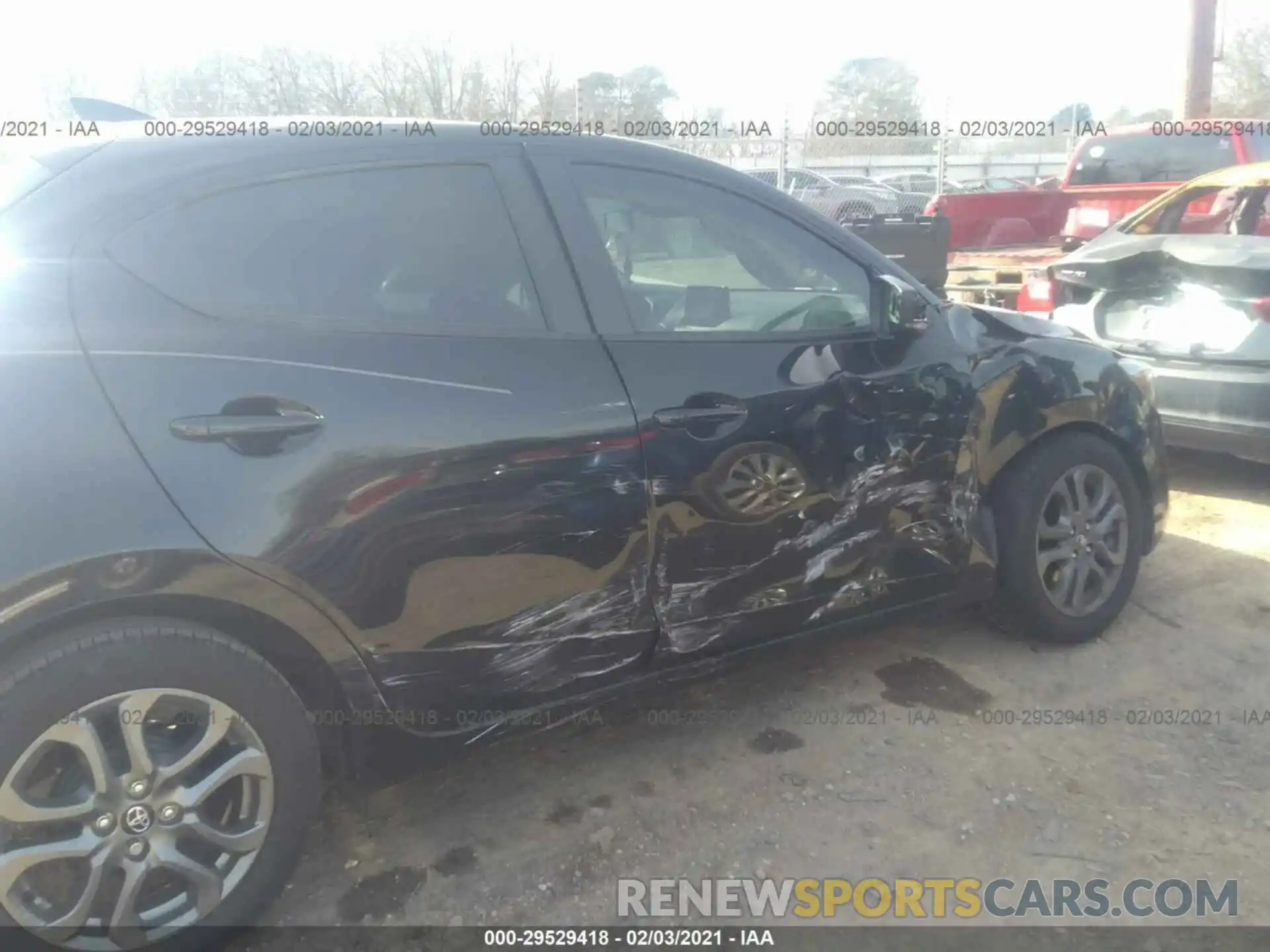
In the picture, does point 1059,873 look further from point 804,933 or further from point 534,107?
point 534,107

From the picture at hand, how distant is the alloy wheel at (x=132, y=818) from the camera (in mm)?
1891

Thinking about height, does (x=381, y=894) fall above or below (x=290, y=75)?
below

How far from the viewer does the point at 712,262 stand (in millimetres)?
2854

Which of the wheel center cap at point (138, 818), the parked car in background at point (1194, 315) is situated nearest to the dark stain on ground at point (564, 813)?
the wheel center cap at point (138, 818)

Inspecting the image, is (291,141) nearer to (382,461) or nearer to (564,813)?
(382,461)

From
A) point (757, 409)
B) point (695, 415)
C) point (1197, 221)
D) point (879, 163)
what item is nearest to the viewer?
point (695, 415)

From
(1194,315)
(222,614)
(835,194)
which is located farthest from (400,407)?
(835,194)

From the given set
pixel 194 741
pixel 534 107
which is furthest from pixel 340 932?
pixel 534 107

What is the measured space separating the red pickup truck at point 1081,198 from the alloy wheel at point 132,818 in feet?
22.6

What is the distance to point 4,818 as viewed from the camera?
1859 millimetres

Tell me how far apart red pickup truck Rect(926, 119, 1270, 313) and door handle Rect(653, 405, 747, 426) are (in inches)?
228

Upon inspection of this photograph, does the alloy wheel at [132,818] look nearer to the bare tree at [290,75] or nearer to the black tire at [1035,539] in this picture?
the black tire at [1035,539]

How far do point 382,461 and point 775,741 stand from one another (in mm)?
1521

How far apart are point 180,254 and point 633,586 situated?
123cm
